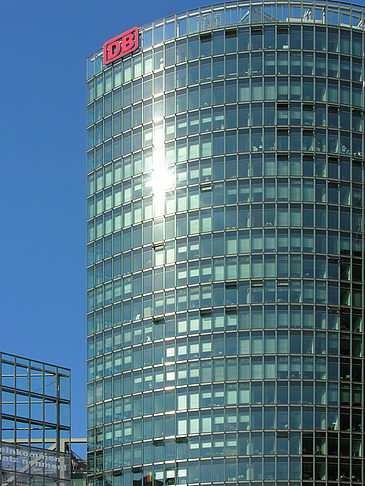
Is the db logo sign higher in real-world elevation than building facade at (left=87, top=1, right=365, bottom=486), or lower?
higher

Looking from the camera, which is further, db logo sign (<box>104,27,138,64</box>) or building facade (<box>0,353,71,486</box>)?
db logo sign (<box>104,27,138,64</box>)

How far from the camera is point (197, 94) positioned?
553 ft

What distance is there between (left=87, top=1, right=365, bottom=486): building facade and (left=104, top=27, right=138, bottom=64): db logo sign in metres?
1.61

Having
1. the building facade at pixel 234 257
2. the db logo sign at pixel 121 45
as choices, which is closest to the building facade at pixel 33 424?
the building facade at pixel 234 257

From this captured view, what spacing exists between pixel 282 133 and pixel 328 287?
65.8ft

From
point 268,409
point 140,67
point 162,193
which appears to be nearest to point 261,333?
point 268,409

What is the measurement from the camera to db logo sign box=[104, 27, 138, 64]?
175250mm

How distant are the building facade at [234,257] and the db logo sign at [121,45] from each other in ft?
5.27

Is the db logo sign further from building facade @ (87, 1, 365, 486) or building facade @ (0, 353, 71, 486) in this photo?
building facade @ (0, 353, 71, 486)

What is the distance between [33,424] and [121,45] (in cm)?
5674

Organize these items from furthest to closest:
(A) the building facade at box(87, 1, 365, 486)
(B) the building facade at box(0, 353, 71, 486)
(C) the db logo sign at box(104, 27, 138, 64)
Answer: (C) the db logo sign at box(104, 27, 138, 64)
(A) the building facade at box(87, 1, 365, 486)
(B) the building facade at box(0, 353, 71, 486)

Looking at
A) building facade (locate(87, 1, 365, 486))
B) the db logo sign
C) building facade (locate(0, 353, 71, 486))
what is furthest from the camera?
the db logo sign

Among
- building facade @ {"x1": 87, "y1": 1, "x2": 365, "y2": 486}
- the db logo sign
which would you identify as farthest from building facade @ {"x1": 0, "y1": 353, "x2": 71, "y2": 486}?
the db logo sign

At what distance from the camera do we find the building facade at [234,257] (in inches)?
6171
